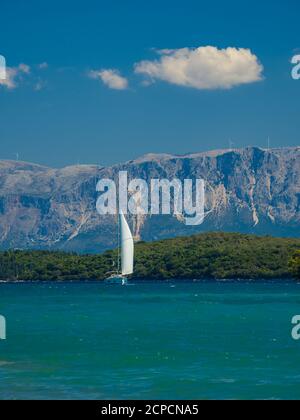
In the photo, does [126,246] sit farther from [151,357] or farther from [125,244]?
[151,357]

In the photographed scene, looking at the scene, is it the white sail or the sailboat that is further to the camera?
the white sail

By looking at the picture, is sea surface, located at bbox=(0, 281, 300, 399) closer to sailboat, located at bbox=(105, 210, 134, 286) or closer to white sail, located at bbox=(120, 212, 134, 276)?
sailboat, located at bbox=(105, 210, 134, 286)

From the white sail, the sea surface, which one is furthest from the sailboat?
the sea surface

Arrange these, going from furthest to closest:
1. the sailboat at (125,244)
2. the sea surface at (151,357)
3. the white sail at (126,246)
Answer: the white sail at (126,246) < the sailboat at (125,244) < the sea surface at (151,357)

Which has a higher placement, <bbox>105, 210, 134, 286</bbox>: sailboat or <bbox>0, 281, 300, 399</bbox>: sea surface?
<bbox>105, 210, 134, 286</bbox>: sailboat

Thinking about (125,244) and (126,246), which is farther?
(126,246)

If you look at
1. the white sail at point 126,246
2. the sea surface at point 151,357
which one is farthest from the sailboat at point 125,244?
the sea surface at point 151,357

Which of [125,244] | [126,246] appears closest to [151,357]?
[125,244]

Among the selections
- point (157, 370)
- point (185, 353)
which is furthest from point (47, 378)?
point (185, 353)

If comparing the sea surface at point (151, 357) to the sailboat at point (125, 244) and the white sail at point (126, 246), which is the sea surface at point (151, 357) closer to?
the sailboat at point (125, 244)

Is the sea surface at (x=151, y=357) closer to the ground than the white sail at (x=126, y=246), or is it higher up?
closer to the ground
